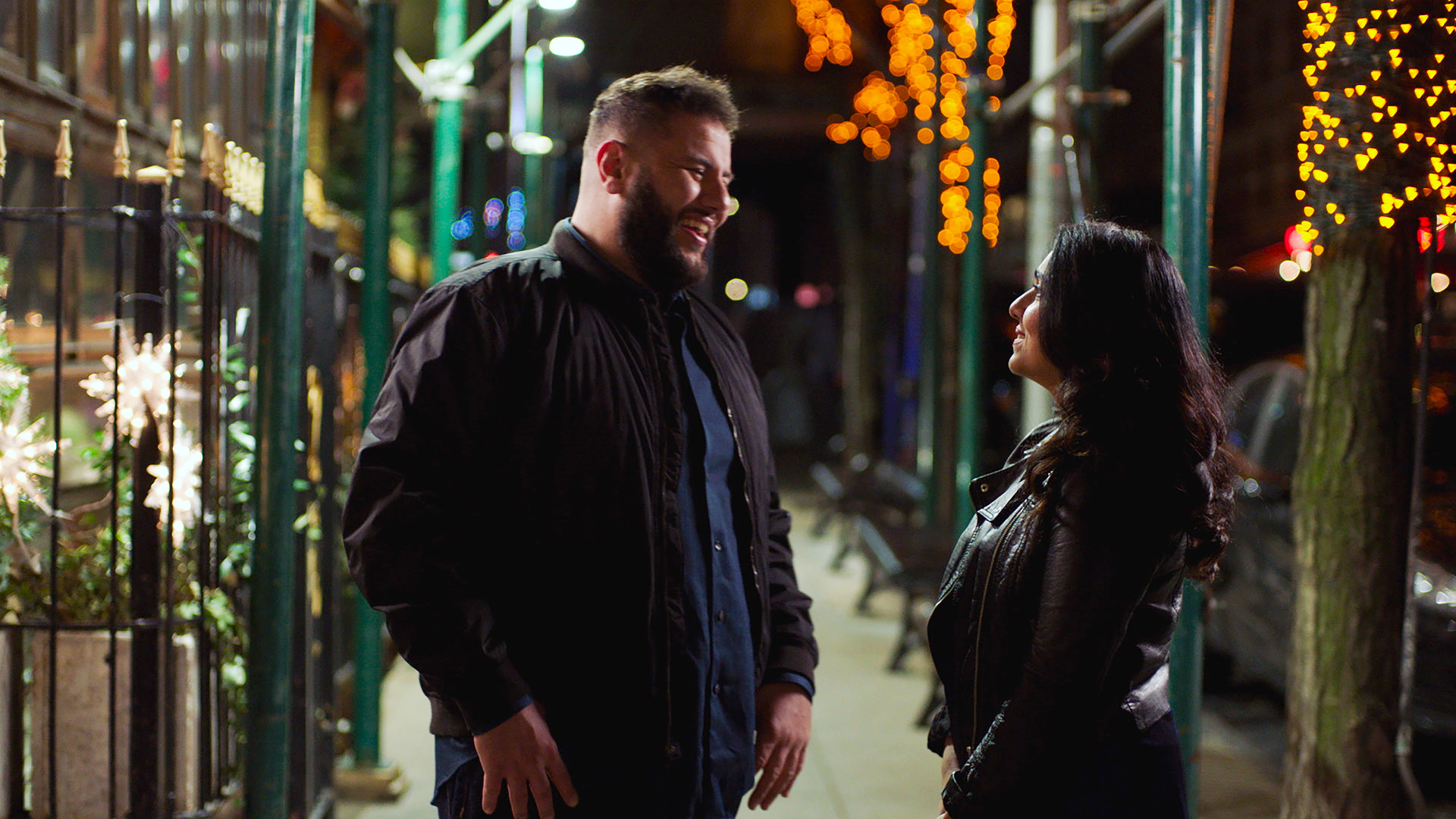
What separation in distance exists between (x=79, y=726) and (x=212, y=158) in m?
1.79

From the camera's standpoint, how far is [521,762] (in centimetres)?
213

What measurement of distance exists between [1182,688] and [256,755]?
97.7 inches

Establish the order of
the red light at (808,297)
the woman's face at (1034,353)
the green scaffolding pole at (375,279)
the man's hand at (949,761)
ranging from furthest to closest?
1. the red light at (808,297)
2. the green scaffolding pole at (375,279)
3. the man's hand at (949,761)
4. the woman's face at (1034,353)

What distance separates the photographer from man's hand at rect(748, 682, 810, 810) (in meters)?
2.62

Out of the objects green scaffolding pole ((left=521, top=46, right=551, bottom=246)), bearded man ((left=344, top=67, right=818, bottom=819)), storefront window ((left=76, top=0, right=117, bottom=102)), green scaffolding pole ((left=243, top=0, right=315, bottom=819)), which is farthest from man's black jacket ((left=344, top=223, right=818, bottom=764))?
green scaffolding pole ((left=521, top=46, right=551, bottom=246))

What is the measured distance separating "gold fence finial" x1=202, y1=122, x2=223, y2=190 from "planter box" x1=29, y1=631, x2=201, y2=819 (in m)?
1.43

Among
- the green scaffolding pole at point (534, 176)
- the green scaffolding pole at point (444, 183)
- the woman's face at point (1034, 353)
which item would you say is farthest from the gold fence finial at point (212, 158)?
the green scaffolding pole at point (534, 176)

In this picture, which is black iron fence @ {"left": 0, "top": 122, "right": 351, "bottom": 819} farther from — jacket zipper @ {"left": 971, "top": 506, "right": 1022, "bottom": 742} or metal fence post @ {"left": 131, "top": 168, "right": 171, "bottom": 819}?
jacket zipper @ {"left": 971, "top": 506, "right": 1022, "bottom": 742}

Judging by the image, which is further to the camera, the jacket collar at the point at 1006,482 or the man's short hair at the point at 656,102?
the man's short hair at the point at 656,102

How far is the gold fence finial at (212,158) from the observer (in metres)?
3.65

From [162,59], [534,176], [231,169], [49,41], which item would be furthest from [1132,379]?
[534,176]

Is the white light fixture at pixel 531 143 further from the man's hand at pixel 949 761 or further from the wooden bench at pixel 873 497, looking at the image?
the man's hand at pixel 949 761

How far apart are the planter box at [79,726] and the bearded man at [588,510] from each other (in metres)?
1.97

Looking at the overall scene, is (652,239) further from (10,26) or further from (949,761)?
(10,26)
